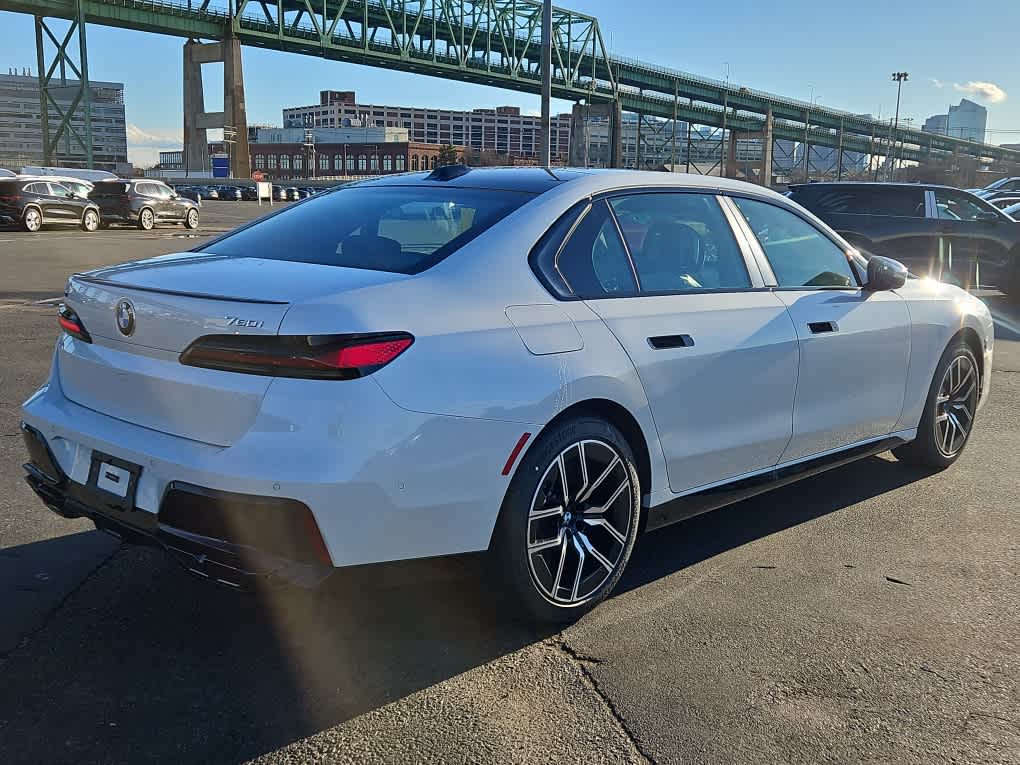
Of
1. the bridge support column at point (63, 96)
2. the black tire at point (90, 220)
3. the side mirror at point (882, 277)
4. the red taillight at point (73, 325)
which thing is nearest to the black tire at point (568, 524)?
the red taillight at point (73, 325)

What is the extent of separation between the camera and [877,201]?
14.0 meters

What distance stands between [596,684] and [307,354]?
1371mm

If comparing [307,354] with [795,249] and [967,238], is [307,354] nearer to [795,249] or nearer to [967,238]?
[795,249]

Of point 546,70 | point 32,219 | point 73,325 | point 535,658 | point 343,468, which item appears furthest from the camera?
point 32,219

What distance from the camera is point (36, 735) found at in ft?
8.51

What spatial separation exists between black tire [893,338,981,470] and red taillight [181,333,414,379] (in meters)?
3.58

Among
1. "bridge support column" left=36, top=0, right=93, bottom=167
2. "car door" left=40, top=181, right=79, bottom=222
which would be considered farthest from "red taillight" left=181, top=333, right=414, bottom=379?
"bridge support column" left=36, top=0, right=93, bottom=167

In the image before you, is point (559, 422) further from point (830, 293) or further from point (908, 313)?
point (908, 313)

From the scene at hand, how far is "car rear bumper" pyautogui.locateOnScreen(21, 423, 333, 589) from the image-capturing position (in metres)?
2.64

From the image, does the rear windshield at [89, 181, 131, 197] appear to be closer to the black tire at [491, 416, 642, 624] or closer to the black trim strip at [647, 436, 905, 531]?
the black trim strip at [647, 436, 905, 531]

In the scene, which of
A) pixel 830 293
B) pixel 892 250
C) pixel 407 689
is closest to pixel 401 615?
pixel 407 689

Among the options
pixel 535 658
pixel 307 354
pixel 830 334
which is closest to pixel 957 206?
pixel 830 334

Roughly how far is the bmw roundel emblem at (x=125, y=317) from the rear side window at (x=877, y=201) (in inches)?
509

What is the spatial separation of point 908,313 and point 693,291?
1.65 meters
